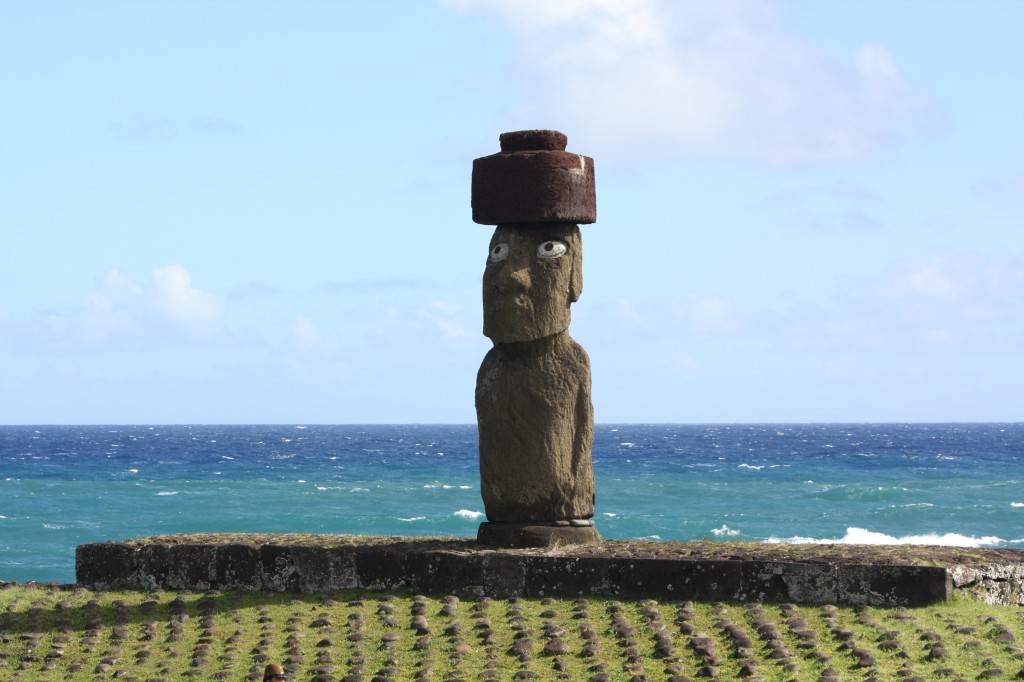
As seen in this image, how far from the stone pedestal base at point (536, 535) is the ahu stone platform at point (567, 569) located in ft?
0.50

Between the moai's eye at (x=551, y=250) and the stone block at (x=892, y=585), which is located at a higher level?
the moai's eye at (x=551, y=250)

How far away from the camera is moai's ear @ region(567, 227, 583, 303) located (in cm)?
1139

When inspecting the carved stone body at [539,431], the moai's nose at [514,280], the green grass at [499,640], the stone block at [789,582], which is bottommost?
the green grass at [499,640]

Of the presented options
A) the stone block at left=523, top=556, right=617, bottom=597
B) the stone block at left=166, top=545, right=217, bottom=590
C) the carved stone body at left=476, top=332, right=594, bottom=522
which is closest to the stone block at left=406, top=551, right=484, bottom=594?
the stone block at left=523, top=556, right=617, bottom=597

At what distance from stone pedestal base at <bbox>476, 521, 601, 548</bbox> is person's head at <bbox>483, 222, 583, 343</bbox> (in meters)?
1.48

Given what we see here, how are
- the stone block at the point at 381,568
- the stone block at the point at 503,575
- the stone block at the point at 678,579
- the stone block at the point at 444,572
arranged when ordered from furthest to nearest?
the stone block at the point at 381,568
the stone block at the point at 444,572
the stone block at the point at 503,575
the stone block at the point at 678,579

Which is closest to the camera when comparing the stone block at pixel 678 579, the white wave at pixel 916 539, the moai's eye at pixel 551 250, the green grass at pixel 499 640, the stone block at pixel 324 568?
the green grass at pixel 499 640

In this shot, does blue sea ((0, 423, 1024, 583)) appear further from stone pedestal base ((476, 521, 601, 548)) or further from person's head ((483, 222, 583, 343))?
person's head ((483, 222, 583, 343))

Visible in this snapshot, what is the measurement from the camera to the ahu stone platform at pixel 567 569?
10.0 m

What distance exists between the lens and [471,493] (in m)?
41.6

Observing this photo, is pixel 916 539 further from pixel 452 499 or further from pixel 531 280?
pixel 531 280

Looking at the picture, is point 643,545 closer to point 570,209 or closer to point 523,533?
point 523,533

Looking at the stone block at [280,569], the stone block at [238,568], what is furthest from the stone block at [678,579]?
the stone block at [238,568]

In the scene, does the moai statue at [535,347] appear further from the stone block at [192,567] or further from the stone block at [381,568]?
the stone block at [192,567]
